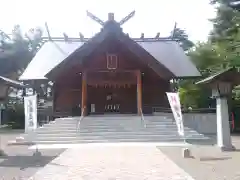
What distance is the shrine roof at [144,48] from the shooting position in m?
23.6

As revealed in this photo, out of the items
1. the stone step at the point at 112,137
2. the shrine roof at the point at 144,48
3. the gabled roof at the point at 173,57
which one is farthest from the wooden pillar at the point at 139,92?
the stone step at the point at 112,137

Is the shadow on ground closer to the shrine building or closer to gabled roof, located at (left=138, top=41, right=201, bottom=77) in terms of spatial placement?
the shrine building

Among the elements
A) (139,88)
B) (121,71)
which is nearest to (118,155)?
(139,88)

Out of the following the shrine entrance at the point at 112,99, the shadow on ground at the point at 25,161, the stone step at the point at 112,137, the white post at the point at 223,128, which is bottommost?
the shadow on ground at the point at 25,161

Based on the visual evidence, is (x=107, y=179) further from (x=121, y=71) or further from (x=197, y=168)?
(x=121, y=71)

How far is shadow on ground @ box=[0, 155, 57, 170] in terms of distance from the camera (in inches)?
357

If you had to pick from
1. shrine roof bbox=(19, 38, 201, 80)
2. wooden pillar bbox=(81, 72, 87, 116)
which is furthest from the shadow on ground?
shrine roof bbox=(19, 38, 201, 80)

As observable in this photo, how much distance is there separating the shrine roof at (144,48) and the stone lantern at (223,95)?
982 cm

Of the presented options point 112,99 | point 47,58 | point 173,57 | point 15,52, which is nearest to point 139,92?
point 112,99

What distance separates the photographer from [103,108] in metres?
23.9

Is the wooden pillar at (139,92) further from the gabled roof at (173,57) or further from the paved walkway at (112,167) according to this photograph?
the paved walkway at (112,167)

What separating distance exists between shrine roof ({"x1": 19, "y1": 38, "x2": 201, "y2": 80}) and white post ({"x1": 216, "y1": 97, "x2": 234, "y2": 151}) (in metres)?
9.96

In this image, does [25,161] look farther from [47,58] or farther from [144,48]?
[47,58]

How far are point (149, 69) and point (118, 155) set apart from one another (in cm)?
1121
